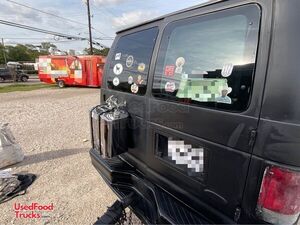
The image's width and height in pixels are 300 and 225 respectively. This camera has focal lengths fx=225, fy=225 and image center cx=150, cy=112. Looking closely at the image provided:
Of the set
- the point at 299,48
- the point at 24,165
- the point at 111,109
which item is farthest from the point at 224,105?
the point at 24,165

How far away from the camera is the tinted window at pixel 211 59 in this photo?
1.43 metres

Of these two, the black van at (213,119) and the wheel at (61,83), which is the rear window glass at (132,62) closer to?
the black van at (213,119)

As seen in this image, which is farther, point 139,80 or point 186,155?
point 139,80

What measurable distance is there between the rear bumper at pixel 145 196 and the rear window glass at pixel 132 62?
2.96 feet

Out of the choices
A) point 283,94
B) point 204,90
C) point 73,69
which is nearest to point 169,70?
point 204,90

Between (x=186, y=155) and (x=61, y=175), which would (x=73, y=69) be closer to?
(x=61, y=175)

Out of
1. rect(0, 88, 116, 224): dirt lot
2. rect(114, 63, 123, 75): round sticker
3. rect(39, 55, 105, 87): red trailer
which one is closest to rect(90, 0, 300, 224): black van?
rect(114, 63, 123, 75): round sticker

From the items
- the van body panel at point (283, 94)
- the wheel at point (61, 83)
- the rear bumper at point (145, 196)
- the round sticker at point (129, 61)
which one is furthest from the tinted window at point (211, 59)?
the wheel at point (61, 83)

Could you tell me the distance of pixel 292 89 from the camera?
3.99 ft

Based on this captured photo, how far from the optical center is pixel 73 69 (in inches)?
794

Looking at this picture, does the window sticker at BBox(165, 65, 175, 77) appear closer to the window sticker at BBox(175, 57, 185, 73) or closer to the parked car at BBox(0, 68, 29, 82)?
the window sticker at BBox(175, 57, 185, 73)

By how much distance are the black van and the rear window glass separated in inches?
0.7

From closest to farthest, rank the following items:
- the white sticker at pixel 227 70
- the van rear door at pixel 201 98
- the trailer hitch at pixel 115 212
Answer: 1. the van rear door at pixel 201 98
2. the white sticker at pixel 227 70
3. the trailer hitch at pixel 115 212

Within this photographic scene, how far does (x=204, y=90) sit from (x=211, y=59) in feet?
0.76
